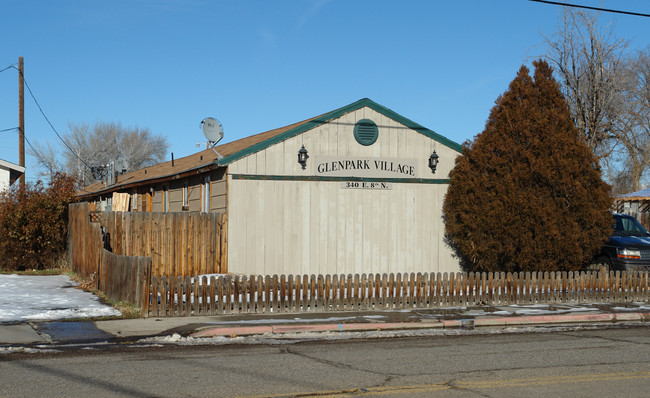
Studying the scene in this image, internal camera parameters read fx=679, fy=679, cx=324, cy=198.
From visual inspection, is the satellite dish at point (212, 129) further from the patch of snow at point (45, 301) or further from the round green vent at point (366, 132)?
the patch of snow at point (45, 301)

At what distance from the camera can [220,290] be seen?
13219 millimetres

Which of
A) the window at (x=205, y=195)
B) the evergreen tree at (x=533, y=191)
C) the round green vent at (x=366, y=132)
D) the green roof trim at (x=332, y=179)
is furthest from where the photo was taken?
the window at (x=205, y=195)

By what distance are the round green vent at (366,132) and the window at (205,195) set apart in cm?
438

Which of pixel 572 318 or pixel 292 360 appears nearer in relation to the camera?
pixel 292 360

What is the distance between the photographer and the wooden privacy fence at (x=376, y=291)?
1305cm

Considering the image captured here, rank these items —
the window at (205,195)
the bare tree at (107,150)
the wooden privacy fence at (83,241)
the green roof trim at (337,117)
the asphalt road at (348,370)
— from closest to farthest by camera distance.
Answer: the asphalt road at (348,370), the wooden privacy fence at (83,241), the green roof trim at (337,117), the window at (205,195), the bare tree at (107,150)

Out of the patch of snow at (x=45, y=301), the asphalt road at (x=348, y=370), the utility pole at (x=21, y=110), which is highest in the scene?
the utility pole at (x=21, y=110)

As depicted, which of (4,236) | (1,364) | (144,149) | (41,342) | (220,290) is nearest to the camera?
(1,364)

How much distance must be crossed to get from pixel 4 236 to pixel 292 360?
47.8 feet

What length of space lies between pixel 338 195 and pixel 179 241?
4.36 m

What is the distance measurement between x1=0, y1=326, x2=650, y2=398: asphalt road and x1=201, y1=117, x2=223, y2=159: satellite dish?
10.5 meters

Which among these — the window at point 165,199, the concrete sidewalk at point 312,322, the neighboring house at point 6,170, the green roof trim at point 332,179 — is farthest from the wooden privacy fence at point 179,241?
the neighboring house at point 6,170

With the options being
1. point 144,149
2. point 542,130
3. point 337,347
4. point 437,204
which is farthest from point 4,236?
point 144,149

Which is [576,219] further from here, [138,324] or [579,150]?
[138,324]
